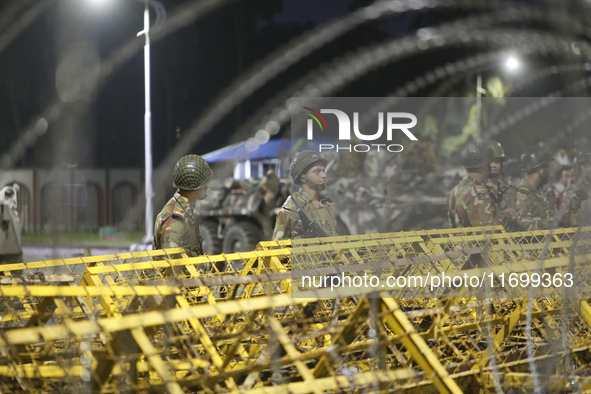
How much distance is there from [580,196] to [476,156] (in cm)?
385

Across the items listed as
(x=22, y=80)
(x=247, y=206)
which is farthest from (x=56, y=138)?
(x=247, y=206)

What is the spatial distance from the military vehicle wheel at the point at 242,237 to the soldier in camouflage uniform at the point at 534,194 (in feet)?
19.0

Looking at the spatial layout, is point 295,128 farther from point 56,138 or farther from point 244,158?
point 56,138

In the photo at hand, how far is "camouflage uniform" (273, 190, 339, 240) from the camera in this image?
553cm

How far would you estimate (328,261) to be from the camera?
5.12m

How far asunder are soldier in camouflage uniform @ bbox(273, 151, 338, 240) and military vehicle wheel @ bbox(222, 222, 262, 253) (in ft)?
21.8

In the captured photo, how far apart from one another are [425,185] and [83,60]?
13.5 metres

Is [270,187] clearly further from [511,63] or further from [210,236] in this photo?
[511,63]

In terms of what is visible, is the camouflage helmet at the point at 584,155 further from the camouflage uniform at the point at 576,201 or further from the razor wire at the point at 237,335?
the razor wire at the point at 237,335

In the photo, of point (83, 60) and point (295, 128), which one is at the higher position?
point (83, 60)

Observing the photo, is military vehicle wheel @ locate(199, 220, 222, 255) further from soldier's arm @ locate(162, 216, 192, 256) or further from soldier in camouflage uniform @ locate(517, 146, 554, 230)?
soldier's arm @ locate(162, 216, 192, 256)

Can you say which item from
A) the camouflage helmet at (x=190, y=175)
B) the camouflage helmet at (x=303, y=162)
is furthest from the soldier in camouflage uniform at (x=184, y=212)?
the camouflage helmet at (x=303, y=162)

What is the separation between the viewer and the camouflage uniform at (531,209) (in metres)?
7.57

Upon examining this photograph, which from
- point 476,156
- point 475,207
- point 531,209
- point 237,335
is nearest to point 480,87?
point 531,209
